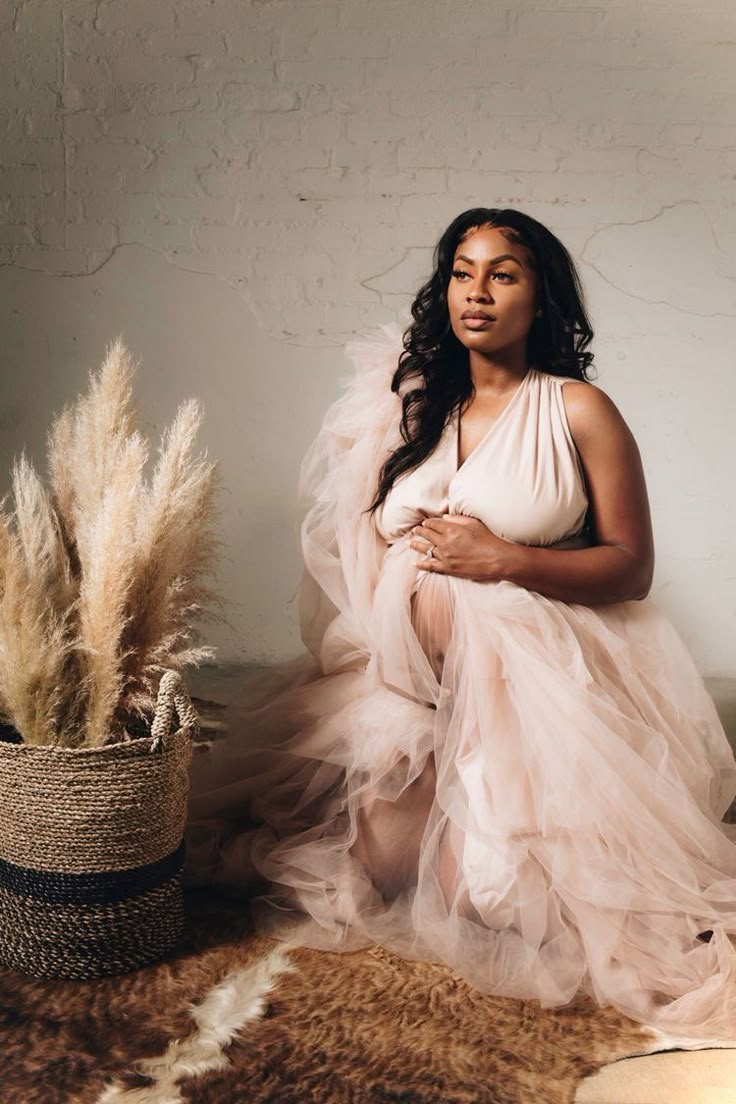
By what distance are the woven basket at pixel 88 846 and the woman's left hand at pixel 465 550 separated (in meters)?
0.50

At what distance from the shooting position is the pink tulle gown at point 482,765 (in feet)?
5.54

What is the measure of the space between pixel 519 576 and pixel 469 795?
0.38m

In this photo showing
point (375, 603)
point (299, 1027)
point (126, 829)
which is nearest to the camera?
point (299, 1027)

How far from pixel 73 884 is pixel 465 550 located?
0.83 meters

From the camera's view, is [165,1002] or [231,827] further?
[231,827]

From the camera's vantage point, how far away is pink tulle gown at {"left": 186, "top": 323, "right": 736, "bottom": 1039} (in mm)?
1688

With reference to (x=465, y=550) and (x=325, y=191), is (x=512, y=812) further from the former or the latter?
(x=325, y=191)

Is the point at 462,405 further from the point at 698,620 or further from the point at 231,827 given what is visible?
the point at 698,620

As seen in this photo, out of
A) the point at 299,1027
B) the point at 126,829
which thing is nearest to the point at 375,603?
the point at 126,829

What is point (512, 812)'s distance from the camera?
1736 millimetres

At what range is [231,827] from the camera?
211cm

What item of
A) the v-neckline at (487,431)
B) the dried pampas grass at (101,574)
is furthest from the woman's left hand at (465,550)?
the dried pampas grass at (101,574)

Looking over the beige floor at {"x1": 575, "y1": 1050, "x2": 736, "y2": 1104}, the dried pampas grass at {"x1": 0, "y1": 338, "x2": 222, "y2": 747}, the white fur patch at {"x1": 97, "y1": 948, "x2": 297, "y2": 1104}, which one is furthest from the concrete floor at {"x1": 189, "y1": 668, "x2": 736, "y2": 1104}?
the dried pampas grass at {"x1": 0, "y1": 338, "x2": 222, "y2": 747}

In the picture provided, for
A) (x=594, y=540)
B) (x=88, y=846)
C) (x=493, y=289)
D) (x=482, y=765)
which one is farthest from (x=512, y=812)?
(x=493, y=289)
